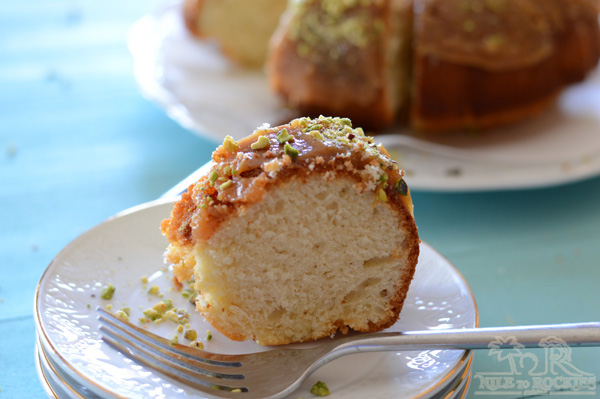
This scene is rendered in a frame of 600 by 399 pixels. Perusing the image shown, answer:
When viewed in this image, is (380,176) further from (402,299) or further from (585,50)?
(585,50)

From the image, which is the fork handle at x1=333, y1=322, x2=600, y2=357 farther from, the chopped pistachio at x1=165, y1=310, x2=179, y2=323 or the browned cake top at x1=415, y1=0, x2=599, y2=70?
the browned cake top at x1=415, y1=0, x2=599, y2=70

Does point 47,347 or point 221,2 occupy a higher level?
point 221,2

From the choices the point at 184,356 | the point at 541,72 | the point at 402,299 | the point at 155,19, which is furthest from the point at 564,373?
the point at 155,19

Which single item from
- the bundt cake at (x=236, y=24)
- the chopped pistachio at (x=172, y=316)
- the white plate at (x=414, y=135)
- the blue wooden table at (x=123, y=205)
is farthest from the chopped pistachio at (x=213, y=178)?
the bundt cake at (x=236, y=24)

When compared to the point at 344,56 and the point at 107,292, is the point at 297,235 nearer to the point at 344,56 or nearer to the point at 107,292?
the point at 107,292

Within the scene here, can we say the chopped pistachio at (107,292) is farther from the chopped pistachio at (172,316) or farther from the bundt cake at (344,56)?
the bundt cake at (344,56)
